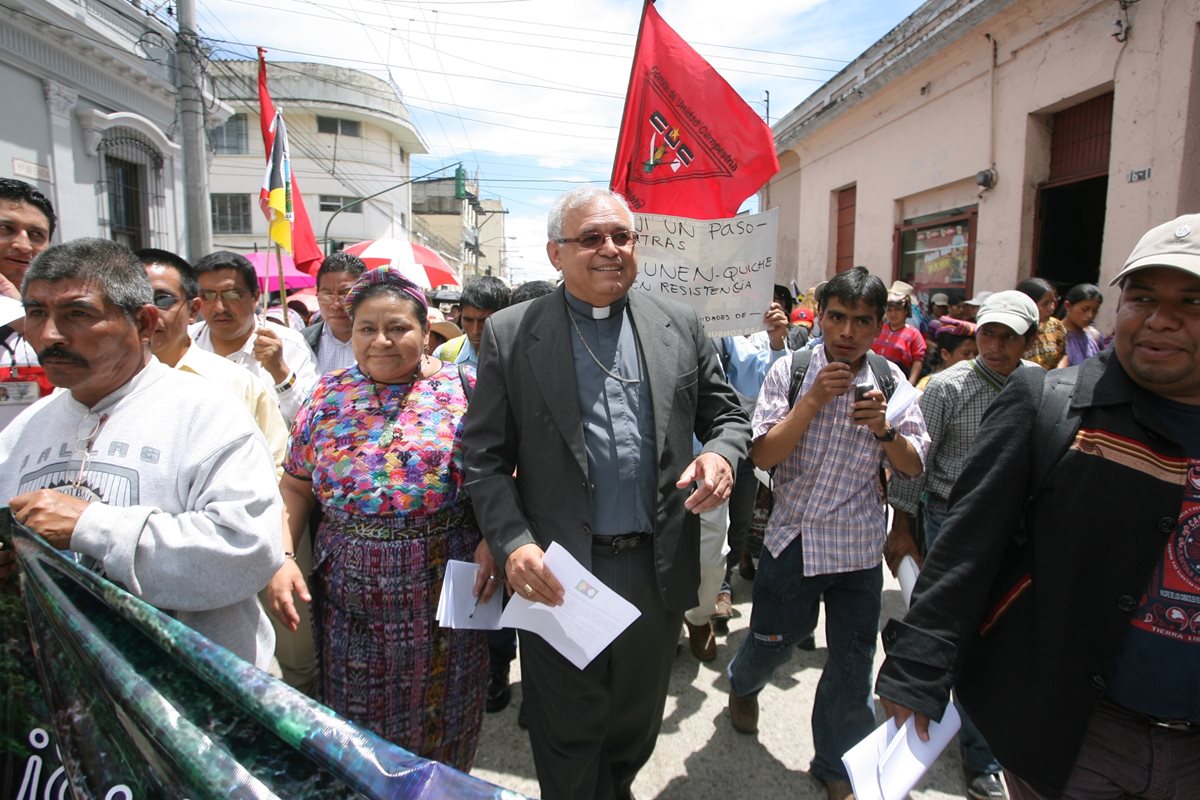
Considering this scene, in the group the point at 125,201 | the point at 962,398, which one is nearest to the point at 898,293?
the point at 962,398

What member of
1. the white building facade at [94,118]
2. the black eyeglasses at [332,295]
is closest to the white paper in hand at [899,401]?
the black eyeglasses at [332,295]

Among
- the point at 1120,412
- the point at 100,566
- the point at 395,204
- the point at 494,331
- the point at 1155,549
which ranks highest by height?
the point at 395,204

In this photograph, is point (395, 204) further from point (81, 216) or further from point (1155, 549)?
point (1155, 549)

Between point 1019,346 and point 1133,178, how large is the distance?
5.08 m

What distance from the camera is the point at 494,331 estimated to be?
2.24 metres

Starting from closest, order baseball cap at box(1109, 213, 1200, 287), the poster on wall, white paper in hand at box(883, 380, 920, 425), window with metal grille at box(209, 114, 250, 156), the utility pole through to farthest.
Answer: baseball cap at box(1109, 213, 1200, 287), white paper in hand at box(883, 380, 920, 425), the utility pole, the poster on wall, window with metal grille at box(209, 114, 250, 156)

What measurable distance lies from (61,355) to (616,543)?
1.51m

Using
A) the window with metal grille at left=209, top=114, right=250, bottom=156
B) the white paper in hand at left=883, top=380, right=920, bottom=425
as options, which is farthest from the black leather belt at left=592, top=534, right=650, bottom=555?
the window with metal grille at left=209, top=114, right=250, bottom=156

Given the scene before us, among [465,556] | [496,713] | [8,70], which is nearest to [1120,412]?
[465,556]

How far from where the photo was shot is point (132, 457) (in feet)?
5.27

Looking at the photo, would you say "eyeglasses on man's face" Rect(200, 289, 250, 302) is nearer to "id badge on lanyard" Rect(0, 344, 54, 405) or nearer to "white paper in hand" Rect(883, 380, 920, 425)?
"id badge on lanyard" Rect(0, 344, 54, 405)

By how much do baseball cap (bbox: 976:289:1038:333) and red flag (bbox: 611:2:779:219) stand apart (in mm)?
1321

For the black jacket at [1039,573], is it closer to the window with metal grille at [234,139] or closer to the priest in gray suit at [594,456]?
the priest in gray suit at [594,456]

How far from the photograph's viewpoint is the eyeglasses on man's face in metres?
3.18
